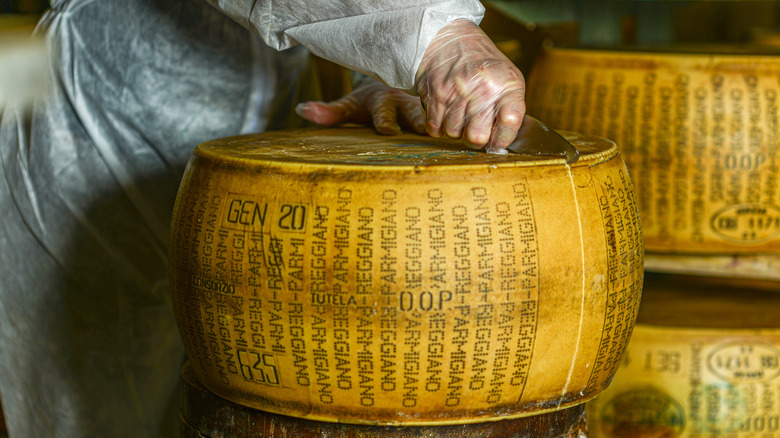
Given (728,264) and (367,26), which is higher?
(367,26)

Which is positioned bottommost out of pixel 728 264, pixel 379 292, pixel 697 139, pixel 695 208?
pixel 728 264

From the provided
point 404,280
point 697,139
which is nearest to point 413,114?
point 404,280

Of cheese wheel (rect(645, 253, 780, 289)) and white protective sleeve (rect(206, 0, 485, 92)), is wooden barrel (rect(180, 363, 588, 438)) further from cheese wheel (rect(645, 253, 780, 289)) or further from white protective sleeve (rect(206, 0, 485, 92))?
cheese wheel (rect(645, 253, 780, 289))

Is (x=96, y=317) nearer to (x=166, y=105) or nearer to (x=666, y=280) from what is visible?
(x=166, y=105)

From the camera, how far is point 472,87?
2.82 feet

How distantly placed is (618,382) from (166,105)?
0.86 meters

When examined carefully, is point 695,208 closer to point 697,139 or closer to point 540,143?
point 697,139

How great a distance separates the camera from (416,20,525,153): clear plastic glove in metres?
0.86

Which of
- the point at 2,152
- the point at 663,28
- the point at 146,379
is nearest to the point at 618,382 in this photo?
the point at 146,379

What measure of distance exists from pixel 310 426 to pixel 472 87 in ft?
1.17

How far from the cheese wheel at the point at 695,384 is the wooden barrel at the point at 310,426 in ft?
1.92

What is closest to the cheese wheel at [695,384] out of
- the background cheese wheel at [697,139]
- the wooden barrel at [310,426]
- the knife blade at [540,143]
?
the background cheese wheel at [697,139]

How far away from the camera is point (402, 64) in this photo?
891 mm

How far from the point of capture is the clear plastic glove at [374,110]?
3.61 feet
